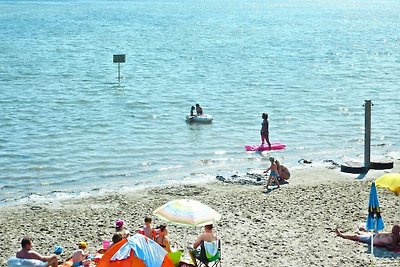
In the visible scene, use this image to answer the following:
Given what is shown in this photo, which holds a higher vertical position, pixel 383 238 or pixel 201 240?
pixel 201 240

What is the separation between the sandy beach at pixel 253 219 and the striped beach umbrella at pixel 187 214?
126 centimetres

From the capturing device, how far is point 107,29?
350ft

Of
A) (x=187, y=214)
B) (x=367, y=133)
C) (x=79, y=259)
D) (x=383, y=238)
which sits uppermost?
(x=367, y=133)

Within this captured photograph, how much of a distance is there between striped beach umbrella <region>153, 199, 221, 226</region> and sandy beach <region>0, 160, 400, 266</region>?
49.8 inches

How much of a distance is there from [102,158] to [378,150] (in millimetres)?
10480

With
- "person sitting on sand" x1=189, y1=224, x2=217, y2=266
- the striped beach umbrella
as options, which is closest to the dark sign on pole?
the striped beach umbrella

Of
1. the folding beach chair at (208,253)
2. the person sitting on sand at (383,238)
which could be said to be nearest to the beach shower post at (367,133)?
the person sitting on sand at (383,238)

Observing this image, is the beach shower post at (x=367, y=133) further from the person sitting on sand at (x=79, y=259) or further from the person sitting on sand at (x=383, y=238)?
the person sitting on sand at (x=79, y=259)

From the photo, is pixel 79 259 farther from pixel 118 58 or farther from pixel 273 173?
pixel 118 58

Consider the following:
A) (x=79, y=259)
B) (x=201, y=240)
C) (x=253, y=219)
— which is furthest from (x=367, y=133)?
(x=79, y=259)

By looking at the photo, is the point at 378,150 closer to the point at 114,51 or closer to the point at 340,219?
the point at 340,219

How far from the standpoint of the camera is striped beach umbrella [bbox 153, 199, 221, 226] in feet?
44.1

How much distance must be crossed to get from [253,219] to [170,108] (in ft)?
73.1

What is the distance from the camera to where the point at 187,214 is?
13.5 meters
